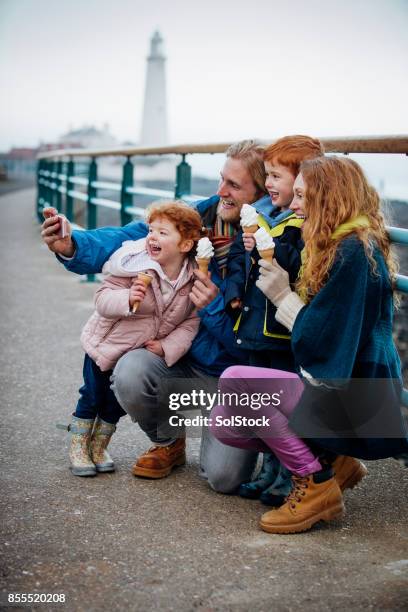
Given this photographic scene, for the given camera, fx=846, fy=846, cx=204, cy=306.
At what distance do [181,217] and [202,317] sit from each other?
37 cm

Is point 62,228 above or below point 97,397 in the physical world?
above

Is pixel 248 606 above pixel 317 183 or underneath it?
underneath

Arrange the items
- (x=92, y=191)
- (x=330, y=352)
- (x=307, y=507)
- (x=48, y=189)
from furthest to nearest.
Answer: (x=48, y=189) < (x=92, y=191) < (x=307, y=507) < (x=330, y=352)

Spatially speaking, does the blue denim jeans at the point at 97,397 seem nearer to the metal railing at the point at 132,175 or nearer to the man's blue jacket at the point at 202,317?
the man's blue jacket at the point at 202,317

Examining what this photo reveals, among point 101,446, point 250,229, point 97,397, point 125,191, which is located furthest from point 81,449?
point 125,191

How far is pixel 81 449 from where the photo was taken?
3.14m

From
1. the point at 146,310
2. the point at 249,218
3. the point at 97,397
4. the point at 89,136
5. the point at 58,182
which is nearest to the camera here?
the point at 249,218

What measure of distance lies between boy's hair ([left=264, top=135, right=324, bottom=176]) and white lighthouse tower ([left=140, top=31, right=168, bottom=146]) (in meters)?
46.9

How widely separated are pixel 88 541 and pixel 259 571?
0.52 m

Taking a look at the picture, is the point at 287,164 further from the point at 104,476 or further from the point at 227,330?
the point at 104,476

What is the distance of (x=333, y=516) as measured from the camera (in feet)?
8.70

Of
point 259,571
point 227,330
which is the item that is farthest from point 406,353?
point 259,571

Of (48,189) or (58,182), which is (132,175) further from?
(48,189)

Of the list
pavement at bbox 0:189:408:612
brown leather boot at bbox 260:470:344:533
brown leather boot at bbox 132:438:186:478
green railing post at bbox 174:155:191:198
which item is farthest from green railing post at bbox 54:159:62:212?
brown leather boot at bbox 260:470:344:533
